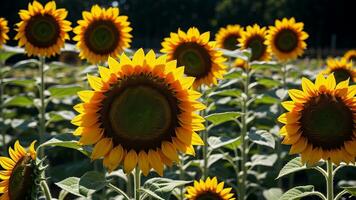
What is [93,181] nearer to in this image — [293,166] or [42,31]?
[293,166]

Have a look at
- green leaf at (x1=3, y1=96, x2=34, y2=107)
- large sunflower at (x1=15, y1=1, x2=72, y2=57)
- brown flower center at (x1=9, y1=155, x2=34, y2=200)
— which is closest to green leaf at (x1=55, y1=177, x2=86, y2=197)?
brown flower center at (x1=9, y1=155, x2=34, y2=200)

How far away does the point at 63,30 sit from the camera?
189 inches

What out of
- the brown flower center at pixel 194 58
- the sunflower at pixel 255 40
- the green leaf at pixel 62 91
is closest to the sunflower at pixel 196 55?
the brown flower center at pixel 194 58

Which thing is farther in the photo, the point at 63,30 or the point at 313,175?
the point at 313,175

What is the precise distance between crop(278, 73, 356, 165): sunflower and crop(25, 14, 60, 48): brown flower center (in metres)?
2.77

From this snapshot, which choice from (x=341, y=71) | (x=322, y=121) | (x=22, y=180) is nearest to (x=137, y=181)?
(x=22, y=180)

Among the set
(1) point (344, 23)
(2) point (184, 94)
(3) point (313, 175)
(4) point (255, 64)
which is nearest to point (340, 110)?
(2) point (184, 94)

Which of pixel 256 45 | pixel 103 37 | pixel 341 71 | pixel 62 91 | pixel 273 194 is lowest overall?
pixel 273 194

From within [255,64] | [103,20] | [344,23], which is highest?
[344,23]

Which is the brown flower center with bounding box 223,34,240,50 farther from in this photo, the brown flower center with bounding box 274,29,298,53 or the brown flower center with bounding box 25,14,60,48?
the brown flower center with bounding box 25,14,60,48

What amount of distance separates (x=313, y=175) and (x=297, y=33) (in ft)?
4.67

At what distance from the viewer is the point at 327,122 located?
2.59 m

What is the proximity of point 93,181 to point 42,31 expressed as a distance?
256 cm

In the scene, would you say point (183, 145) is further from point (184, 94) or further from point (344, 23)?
point (344, 23)
